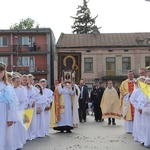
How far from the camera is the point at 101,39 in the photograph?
164 feet

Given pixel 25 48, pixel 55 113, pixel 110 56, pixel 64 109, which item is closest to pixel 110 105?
pixel 64 109

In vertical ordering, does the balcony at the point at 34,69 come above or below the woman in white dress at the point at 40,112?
above

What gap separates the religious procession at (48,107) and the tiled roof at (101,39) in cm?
3048

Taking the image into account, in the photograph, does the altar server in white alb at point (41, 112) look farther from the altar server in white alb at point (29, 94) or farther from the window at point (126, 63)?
the window at point (126, 63)

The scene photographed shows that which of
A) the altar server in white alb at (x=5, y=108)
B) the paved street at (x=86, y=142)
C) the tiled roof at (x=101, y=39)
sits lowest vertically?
the paved street at (x=86, y=142)

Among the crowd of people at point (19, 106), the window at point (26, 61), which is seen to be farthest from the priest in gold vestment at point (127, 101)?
the window at point (26, 61)

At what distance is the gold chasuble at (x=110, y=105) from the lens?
17.7 meters

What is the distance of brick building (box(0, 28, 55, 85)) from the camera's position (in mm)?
51062

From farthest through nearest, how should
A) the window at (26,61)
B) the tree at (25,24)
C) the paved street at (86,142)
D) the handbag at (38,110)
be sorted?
the tree at (25,24)
the window at (26,61)
the handbag at (38,110)
the paved street at (86,142)

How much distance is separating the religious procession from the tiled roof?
100ft

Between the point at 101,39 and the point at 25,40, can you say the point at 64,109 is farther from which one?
the point at 25,40

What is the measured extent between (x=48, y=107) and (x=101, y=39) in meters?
37.6

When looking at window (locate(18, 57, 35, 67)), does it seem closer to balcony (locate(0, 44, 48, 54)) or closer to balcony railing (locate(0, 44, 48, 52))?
balcony (locate(0, 44, 48, 54))

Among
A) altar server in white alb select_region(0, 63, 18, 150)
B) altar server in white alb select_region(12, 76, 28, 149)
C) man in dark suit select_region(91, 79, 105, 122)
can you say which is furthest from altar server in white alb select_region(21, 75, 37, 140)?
man in dark suit select_region(91, 79, 105, 122)
